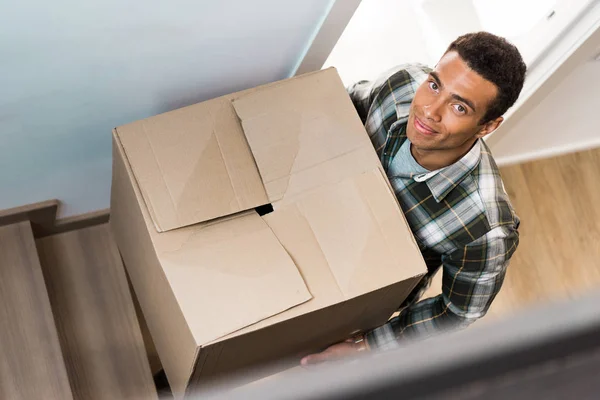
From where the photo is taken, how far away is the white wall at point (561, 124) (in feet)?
6.14

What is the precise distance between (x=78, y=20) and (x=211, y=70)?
30cm

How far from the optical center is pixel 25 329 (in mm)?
1505

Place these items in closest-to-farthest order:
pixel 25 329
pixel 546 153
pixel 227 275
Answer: pixel 227 275 → pixel 25 329 → pixel 546 153

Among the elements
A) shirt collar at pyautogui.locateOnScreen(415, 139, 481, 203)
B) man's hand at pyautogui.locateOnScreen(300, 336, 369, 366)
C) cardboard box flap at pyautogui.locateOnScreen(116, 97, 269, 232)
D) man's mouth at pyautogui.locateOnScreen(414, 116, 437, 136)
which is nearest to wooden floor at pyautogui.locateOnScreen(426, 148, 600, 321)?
man's hand at pyautogui.locateOnScreen(300, 336, 369, 366)

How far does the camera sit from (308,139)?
110cm

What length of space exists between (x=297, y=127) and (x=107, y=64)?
1.05 ft

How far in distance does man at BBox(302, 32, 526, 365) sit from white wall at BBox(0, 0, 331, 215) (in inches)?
8.6

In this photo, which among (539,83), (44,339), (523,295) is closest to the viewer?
(44,339)

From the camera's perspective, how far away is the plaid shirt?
3.75 ft

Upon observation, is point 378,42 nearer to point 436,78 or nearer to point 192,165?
point 436,78

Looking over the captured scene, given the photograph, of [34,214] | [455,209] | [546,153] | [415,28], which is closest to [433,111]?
[455,209]

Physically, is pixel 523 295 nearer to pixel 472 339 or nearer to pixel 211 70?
pixel 211 70

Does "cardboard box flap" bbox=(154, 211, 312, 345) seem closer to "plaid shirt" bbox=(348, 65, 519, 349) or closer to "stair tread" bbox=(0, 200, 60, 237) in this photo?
"plaid shirt" bbox=(348, 65, 519, 349)

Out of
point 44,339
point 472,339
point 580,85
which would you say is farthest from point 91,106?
point 580,85
